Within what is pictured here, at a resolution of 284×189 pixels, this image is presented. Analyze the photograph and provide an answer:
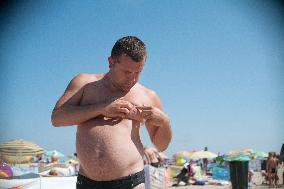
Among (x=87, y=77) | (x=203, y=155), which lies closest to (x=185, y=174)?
(x=203, y=155)

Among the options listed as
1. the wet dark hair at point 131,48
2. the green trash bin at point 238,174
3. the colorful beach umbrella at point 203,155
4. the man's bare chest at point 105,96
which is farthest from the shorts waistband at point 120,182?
the colorful beach umbrella at point 203,155

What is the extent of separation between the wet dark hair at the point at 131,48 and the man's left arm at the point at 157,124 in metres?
0.33

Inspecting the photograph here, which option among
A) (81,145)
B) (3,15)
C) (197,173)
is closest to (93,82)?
(81,145)

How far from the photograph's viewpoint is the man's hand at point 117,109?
7.34ft

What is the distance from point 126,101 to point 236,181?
532 cm

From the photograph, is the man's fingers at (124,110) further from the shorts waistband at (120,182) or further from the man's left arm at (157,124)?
the shorts waistband at (120,182)

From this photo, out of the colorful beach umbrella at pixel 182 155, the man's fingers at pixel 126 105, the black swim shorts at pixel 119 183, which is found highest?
the man's fingers at pixel 126 105

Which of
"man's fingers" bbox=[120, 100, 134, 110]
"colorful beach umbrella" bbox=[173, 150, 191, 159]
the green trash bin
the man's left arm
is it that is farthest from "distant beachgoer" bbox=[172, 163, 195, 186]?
"man's fingers" bbox=[120, 100, 134, 110]

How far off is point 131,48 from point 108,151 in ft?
2.04

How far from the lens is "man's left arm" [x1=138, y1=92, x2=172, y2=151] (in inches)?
92.0

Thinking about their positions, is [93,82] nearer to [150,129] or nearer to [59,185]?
[150,129]

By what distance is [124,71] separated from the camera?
2.29 meters

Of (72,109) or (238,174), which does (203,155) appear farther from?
(72,109)

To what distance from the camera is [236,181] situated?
278 inches
